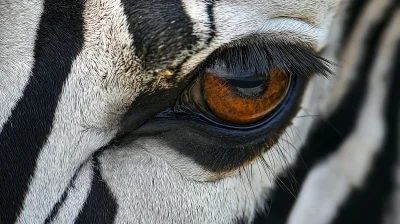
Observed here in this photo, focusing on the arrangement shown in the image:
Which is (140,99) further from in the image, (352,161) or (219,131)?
(352,161)

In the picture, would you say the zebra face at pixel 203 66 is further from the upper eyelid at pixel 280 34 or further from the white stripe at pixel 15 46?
the white stripe at pixel 15 46

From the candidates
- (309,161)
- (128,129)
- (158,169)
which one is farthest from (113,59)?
(309,161)

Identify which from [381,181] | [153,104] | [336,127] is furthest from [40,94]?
[381,181]

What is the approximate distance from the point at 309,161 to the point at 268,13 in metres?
0.61

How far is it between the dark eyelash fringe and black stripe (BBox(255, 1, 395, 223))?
1.21ft

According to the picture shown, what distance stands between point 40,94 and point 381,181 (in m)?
1.01

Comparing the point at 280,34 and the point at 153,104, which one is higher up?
the point at 280,34

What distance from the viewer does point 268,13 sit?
3.47ft

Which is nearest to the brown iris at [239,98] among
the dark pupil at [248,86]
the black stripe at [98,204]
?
the dark pupil at [248,86]

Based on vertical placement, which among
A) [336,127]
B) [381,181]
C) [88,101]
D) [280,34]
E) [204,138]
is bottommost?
[381,181]

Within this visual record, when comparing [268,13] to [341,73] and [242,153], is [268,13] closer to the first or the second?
[242,153]

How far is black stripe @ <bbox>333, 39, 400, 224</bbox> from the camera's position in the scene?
1511 mm

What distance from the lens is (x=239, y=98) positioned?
3.69 ft

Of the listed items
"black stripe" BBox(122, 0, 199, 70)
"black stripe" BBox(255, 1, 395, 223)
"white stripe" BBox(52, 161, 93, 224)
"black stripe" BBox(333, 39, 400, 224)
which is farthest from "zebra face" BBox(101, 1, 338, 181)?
"black stripe" BBox(333, 39, 400, 224)
